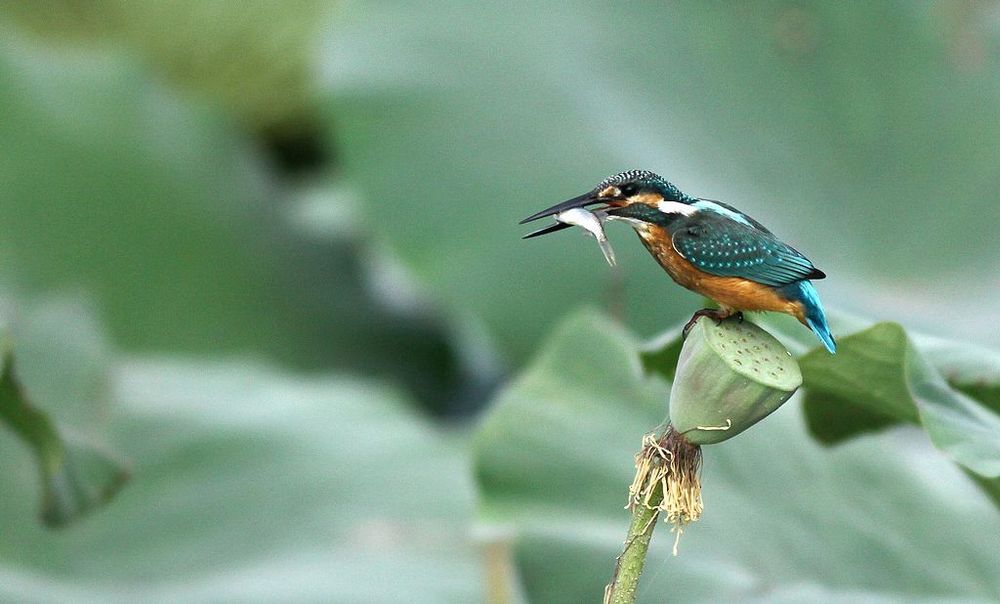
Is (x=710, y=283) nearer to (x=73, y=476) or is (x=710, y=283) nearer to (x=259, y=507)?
(x=73, y=476)

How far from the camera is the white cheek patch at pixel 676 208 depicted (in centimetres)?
49

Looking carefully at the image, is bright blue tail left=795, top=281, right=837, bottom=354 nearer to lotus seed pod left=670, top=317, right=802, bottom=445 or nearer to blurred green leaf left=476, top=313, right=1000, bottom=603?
lotus seed pod left=670, top=317, right=802, bottom=445

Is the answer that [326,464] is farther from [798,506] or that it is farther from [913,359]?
[913,359]

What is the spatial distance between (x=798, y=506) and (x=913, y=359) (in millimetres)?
346

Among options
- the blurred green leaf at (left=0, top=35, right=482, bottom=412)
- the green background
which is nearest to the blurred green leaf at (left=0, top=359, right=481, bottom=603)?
the green background

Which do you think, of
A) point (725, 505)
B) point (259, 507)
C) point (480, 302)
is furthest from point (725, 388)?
point (480, 302)

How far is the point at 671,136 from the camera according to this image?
4.90 feet

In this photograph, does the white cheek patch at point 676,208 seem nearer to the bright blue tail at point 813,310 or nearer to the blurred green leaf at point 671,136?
the bright blue tail at point 813,310

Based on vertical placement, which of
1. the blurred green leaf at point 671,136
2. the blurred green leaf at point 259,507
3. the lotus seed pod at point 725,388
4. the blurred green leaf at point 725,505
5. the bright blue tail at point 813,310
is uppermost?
the blurred green leaf at point 671,136

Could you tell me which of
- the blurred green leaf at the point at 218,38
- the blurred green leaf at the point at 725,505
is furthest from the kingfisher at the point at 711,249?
the blurred green leaf at the point at 218,38

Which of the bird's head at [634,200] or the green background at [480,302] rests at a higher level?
the green background at [480,302]

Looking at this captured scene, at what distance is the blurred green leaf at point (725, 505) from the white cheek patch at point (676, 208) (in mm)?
400

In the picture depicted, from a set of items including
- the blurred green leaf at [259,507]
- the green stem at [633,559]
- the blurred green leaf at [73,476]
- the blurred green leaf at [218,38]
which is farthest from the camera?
the blurred green leaf at [218,38]

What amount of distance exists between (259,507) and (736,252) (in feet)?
2.71
